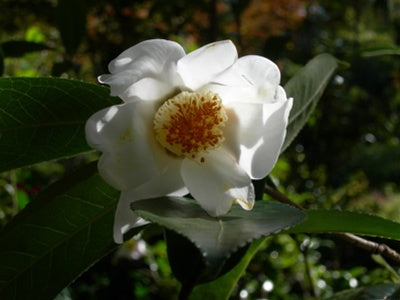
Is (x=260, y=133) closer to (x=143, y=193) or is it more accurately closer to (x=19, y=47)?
(x=143, y=193)

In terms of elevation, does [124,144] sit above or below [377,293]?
above

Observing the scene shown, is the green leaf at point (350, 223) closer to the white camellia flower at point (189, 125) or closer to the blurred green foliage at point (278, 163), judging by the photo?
the white camellia flower at point (189, 125)

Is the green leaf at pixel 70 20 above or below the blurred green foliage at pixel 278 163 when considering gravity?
above

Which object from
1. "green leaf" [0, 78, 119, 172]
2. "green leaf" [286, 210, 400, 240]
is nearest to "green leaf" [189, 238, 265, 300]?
"green leaf" [286, 210, 400, 240]

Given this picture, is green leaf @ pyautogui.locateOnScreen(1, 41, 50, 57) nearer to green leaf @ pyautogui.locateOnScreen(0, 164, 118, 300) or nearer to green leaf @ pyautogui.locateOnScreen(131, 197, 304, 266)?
green leaf @ pyautogui.locateOnScreen(0, 164, 118, 300)

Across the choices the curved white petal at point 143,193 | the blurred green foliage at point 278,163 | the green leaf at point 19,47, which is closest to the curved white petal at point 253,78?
the curved white petal at point 143,193

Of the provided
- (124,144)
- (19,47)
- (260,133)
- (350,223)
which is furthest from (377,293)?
(19,47)
